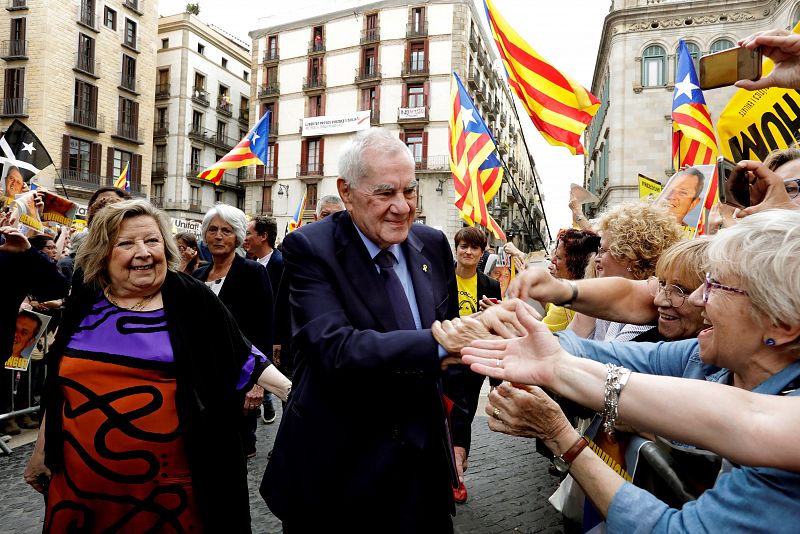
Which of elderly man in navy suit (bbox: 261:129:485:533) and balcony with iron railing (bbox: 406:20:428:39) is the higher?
balcony with iron railing (bbox: 406:20:428:39)

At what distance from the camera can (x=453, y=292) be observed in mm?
2477

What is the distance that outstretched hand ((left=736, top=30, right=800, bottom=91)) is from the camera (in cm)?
235

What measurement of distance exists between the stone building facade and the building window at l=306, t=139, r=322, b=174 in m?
9.44

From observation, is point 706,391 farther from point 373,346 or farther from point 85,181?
point 85,181

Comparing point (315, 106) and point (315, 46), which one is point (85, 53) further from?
point (315, 46)

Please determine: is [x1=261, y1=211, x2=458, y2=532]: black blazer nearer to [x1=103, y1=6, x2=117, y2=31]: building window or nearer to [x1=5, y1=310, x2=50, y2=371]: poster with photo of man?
[x1=5, y1=310, x2=50, y2=371]: poster with photo of man

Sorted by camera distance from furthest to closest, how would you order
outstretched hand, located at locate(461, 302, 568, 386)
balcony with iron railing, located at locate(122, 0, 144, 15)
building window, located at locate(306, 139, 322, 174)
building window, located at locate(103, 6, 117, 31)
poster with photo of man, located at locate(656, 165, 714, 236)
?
building window, located at locate(306, 139, 322, 174) → balcony with iron railing, located at locate(122, 0, 144, 15) → building window, located at locate(103, 6, 117, 31) → poster with photo of man, located at locate(656, 165, 714, 236) → outstretched hand, located at locate(461, 302, 568, 386)

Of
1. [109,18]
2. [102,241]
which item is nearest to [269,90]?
[109,18]

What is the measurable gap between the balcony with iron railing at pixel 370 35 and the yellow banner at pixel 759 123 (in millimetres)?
33381

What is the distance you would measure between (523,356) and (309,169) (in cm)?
3629

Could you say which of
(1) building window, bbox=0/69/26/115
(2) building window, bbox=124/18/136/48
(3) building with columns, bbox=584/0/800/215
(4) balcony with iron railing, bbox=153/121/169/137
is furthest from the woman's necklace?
(4) balcony with iron railing, bbox=153/121/169/137

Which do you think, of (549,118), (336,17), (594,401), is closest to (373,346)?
Answer: (594,401)

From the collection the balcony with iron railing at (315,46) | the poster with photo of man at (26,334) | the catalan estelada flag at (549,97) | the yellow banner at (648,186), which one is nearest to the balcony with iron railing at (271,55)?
the balcony with iron railing at (315,46)

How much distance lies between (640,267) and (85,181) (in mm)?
32675
